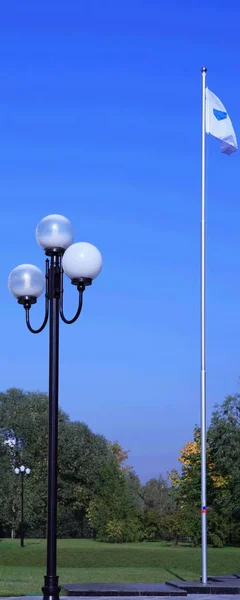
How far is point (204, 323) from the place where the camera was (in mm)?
18844

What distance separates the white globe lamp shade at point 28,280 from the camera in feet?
29.3

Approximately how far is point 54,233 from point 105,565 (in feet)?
79.5

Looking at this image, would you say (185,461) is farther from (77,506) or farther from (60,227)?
(60,227)

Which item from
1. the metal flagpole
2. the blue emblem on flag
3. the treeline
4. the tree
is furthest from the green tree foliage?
the blue emblem on flag

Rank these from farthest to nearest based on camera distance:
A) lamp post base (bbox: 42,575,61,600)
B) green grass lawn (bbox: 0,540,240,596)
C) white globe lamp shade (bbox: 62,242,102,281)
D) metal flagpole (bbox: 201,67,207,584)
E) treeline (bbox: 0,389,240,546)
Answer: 1. treeline (bbox: 0,389,240,546)
2. green grass lawn (bbox: 0,540,240,596)
3. metal flagpole (bbox: 201,67,207,584)
4. white globe lamp shade (bbox: 62,242,102,281)
5. lamp post base (bbox: 42,575,61,600)

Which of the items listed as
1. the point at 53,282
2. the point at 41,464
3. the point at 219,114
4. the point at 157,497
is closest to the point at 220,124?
the point at 219,114

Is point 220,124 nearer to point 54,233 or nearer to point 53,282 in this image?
point 54,233

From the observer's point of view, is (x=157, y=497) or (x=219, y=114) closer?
(x=219, y=114)

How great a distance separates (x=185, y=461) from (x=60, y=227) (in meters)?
42.4

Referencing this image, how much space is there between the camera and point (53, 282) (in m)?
8.68

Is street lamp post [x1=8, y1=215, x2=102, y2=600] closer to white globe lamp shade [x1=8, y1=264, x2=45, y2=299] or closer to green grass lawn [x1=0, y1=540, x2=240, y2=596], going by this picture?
white globe lamp shade [x1=8, y1=264, x2=45, y2=299]

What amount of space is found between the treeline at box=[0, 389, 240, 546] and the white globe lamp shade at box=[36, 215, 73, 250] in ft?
110

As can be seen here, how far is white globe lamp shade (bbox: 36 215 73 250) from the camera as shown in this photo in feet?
28.6

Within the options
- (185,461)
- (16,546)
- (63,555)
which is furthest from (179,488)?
(63,555)
